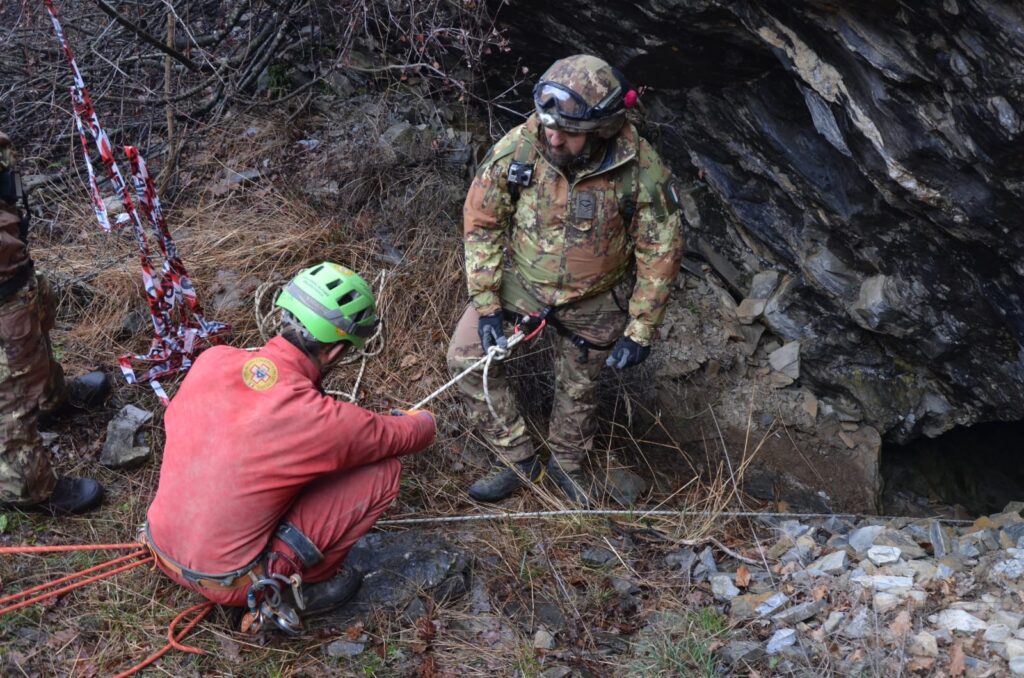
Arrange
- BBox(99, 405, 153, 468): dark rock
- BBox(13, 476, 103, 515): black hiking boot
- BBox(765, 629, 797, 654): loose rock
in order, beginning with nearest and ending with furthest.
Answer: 1. BBox(765, 629, 797, 654): loose rock
2. BBox(13, 476, 103, 515): black hiking boot
3. BBox(99, 405, 153, 468): dark rock

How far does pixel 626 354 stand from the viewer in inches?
156

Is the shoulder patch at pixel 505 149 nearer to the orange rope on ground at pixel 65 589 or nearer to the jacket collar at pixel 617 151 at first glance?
the jacket collar at pixel 617 151

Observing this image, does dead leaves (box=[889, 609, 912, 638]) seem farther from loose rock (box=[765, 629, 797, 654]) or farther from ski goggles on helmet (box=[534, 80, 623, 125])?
ski goggles on helmet (box=[534, 80, 623, 125])

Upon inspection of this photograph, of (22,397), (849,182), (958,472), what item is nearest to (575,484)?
(849,182)

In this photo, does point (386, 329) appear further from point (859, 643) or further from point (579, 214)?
point (859, 643)

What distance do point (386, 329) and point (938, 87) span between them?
10.5 ft

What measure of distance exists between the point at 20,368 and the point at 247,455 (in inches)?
58.8

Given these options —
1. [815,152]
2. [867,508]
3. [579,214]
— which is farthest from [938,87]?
[867,508]

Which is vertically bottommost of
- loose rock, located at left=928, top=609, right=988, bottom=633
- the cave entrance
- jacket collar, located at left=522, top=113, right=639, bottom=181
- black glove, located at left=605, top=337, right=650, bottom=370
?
the cave entrance

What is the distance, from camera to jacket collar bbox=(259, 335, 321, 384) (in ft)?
10.2

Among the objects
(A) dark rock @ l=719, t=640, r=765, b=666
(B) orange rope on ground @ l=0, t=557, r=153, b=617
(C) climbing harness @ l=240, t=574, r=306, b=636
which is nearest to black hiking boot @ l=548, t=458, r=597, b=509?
(A) dark rock @ l=719, t=640, r=765, b=666

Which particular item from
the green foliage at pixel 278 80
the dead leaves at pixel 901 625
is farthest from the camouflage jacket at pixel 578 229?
the green foliage at pixel 278 80

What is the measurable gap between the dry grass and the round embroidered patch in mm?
1124

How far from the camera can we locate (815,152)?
4.65m
